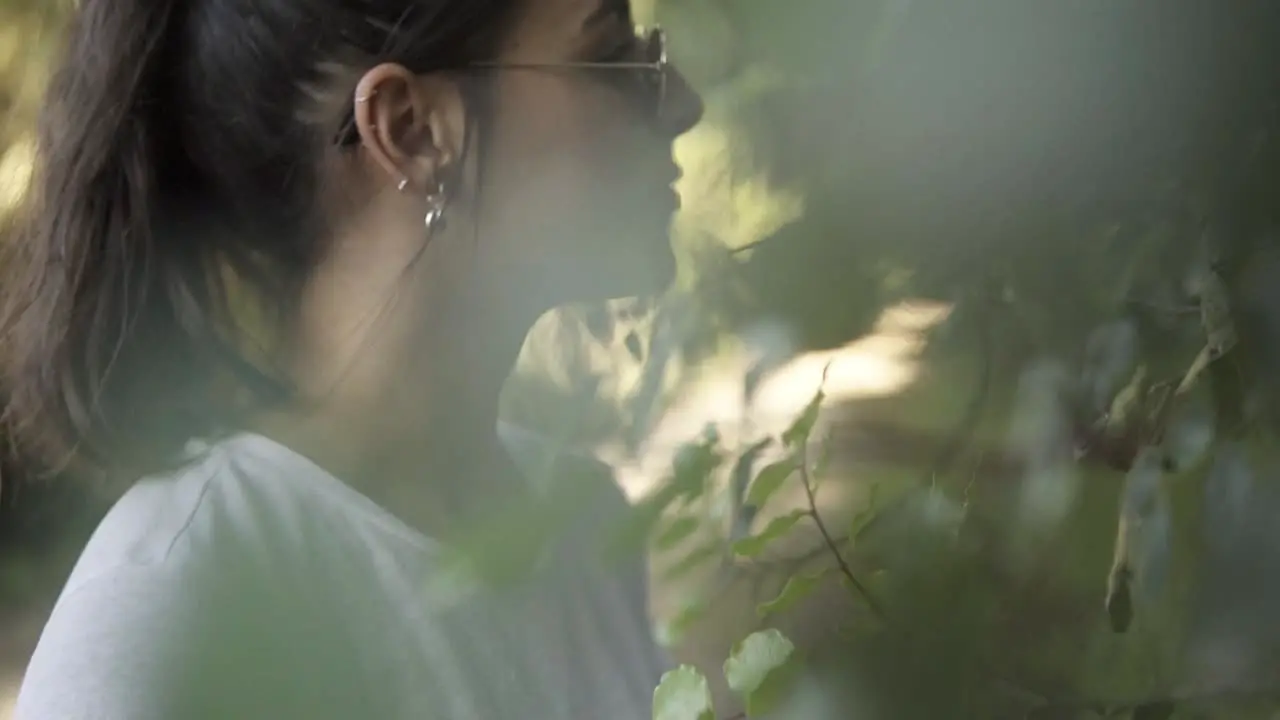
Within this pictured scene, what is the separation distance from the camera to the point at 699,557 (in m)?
0.43

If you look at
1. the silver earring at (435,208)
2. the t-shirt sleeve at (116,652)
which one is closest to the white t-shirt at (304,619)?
the t-shirt sleeve at (116,652)

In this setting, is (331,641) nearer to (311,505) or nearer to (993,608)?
(311,505)

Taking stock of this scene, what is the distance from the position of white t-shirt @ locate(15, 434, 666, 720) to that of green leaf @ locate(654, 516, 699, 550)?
0.02m

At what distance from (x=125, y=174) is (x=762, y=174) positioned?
1.06ft

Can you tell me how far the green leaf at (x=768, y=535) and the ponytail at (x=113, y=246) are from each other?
29cm

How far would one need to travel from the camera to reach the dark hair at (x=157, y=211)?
0.57 metres

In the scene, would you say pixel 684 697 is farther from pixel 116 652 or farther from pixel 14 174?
pixel 14 174

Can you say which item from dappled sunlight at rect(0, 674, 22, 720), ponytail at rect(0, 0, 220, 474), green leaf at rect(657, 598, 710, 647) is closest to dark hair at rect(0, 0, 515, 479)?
ponytail at rect(0, 0, 220, 474)

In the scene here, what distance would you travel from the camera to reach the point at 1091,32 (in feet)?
1.23

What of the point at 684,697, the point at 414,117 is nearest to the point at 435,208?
the point at 414,117

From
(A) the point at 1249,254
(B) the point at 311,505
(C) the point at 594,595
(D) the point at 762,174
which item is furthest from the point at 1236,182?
(B) the point at 311,505

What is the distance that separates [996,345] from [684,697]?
0.53ft

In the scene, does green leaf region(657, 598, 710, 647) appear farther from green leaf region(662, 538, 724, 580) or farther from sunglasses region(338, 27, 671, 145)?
sunglasses region(338, 27, 671, 145)

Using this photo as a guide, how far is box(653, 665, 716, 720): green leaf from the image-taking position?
410 millimetres
